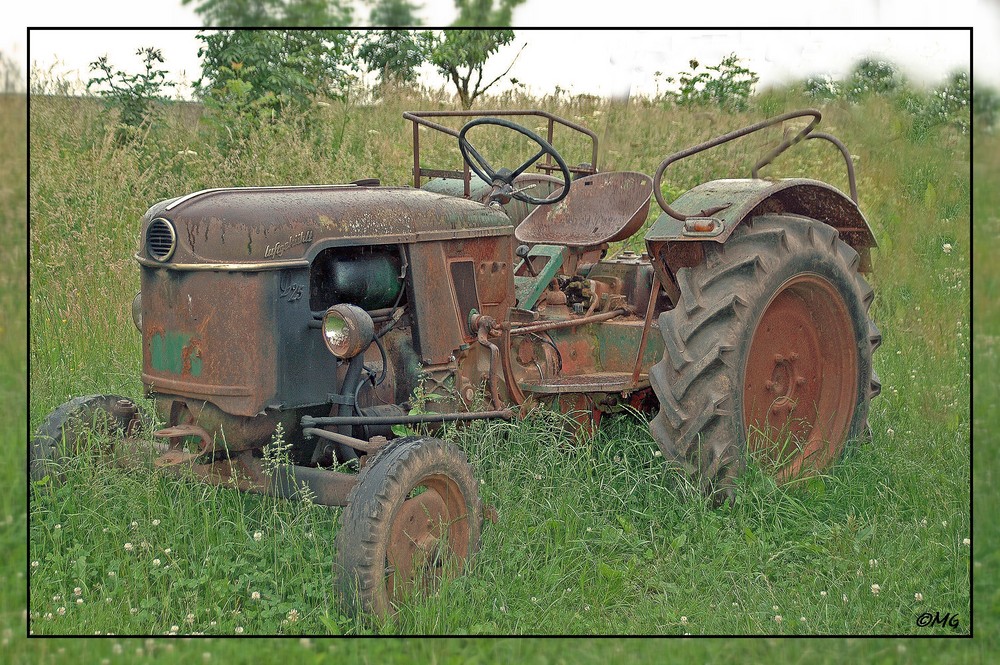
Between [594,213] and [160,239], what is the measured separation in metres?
2.22

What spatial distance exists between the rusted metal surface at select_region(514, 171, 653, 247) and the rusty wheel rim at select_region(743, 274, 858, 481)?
835mm

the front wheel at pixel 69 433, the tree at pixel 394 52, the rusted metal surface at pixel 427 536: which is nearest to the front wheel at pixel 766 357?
the rusted metal surface at pixel 427 536

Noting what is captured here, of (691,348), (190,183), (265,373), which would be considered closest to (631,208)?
(691,348)

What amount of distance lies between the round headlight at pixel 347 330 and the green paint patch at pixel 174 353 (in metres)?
0.51

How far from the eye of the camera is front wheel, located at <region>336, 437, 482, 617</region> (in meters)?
3.35

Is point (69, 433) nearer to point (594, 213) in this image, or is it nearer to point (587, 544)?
point (587, 544)

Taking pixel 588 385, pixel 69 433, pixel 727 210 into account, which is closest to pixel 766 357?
pixel 727 210

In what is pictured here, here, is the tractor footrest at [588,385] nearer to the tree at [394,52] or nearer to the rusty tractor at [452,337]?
the rusty tractor at [452,337]

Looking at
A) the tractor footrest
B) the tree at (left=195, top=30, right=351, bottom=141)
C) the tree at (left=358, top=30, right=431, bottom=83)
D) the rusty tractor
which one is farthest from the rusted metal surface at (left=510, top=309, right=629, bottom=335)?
the tree at (left=195, top=30, right=351, bottom=141)

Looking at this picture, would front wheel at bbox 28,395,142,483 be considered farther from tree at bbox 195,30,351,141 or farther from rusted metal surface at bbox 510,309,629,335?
tree at bbox 195,30,351,141

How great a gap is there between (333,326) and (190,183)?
4.69 m

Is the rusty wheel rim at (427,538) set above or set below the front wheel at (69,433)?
below

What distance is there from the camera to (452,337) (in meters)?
4.30

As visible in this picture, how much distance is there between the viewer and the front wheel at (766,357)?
166 inches
